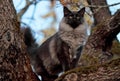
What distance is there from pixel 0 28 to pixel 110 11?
285 cm

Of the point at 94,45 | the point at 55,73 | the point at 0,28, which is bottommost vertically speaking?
the point at 55,73

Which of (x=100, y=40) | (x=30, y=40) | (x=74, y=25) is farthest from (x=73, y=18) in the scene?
(x=100, y=40)

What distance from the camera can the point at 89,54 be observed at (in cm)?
476

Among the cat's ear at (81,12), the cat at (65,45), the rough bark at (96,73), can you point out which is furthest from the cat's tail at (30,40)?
the rough bark at (96,73)

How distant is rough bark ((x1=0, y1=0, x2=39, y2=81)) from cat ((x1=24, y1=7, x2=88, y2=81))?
2156mm

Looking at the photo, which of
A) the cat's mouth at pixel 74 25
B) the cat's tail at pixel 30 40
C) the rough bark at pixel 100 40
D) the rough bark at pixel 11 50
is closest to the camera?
the rough bark at pixel 11 50

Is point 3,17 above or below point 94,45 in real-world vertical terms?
above

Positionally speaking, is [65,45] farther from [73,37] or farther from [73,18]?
→ [73,18]

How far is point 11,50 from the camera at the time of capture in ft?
12.3

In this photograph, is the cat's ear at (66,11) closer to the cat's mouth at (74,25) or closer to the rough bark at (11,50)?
the cat's mouth at (74,25)

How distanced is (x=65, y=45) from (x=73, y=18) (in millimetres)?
479

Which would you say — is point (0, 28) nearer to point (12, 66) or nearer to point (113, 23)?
point (12, 66)

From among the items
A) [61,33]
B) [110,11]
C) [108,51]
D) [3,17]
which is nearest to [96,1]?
[110,11]

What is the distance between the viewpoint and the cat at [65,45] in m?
6.22
